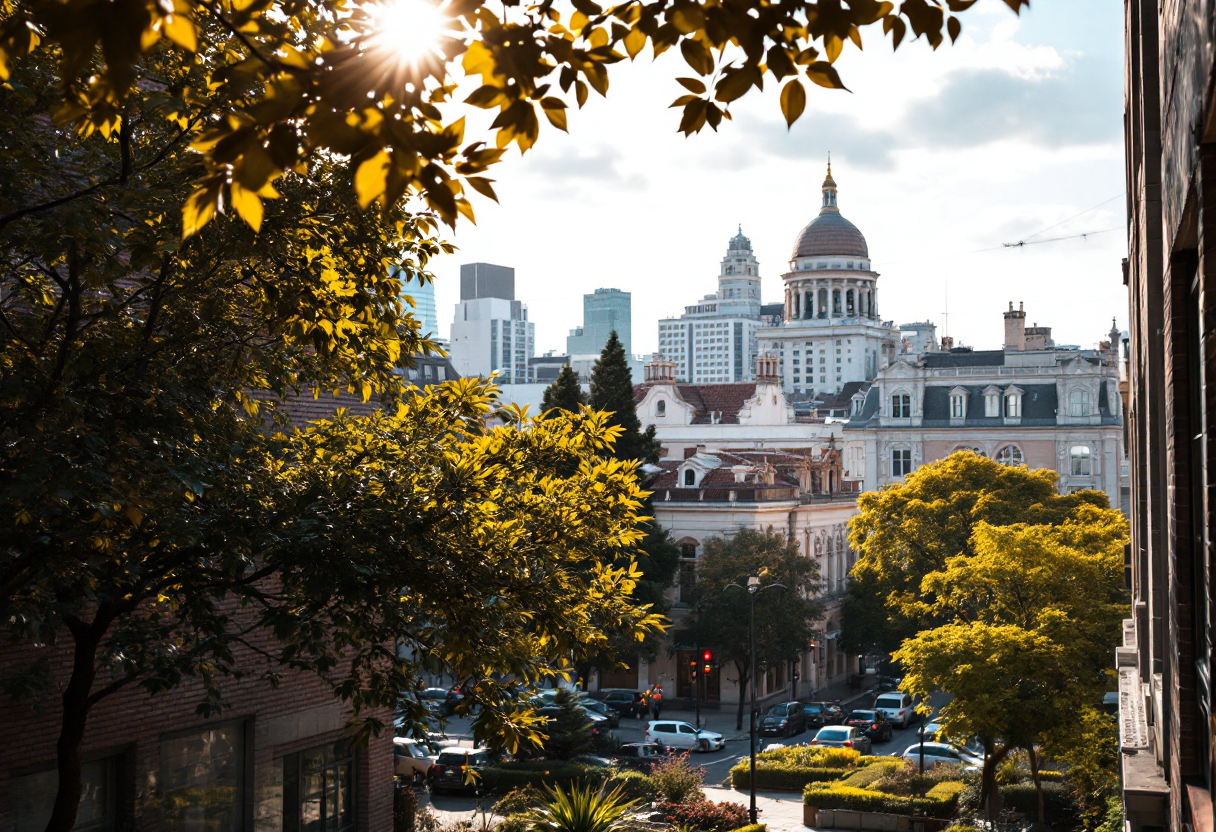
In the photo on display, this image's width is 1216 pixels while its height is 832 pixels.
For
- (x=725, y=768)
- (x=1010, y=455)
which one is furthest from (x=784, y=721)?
(x=1010, y=455)

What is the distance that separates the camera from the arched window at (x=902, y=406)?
86875 millimetres

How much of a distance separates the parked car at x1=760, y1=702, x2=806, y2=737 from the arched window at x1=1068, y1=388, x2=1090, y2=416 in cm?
3786

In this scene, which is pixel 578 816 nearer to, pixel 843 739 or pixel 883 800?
pixel 883 800

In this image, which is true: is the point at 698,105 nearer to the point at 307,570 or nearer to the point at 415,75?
the point at 415,75

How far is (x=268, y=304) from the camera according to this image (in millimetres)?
10883

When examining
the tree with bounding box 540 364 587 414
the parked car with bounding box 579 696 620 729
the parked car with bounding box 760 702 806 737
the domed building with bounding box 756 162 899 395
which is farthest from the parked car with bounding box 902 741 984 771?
the domed building with bounding box 756 162 899 395

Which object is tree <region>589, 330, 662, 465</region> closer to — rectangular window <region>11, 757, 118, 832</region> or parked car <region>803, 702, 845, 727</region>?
parked car <region>803, 702, 845, 727</region>

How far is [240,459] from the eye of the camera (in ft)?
39.2

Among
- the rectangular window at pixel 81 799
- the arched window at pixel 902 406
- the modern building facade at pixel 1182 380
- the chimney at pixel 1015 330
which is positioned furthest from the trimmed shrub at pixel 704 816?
the chimney at pixel 1015 330

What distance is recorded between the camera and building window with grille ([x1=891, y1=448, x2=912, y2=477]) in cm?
8619

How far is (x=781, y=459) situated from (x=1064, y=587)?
41.2 meters

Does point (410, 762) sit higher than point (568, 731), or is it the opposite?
point (568, 731)

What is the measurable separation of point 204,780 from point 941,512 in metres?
36.9

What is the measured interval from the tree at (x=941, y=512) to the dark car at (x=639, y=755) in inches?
426
